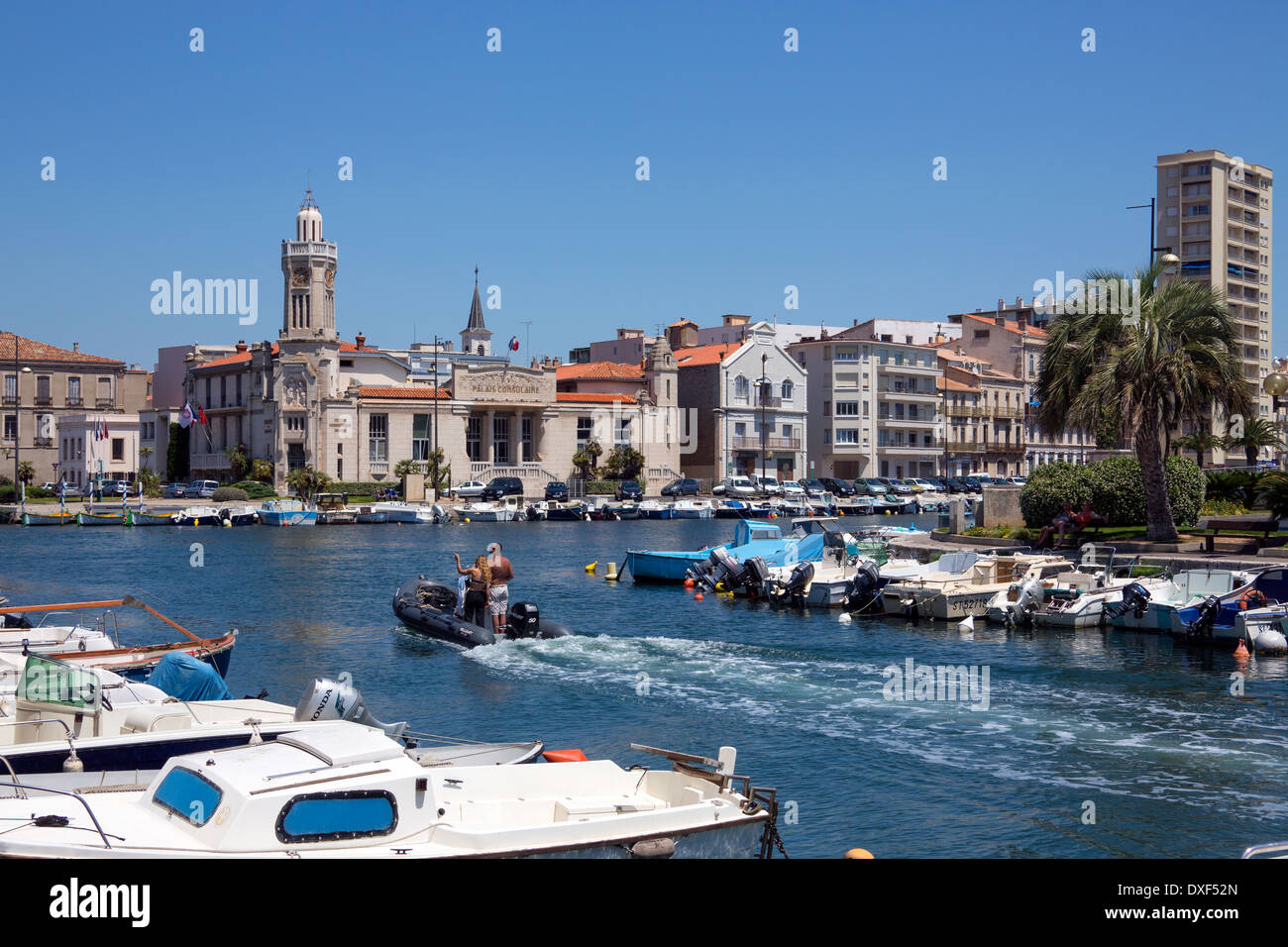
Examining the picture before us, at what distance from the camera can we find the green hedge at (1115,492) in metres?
39.8

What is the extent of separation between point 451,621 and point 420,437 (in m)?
69.6

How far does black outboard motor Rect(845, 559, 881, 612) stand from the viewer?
116ft

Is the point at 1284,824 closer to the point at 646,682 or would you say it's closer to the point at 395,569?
the point at 646,682

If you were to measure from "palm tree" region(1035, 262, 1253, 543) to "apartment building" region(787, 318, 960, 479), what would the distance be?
71.7 m

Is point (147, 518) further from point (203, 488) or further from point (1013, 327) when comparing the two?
point (1013, 327)

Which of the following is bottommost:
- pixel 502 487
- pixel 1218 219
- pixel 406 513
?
pixel 406 513

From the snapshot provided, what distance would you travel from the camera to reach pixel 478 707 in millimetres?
21875

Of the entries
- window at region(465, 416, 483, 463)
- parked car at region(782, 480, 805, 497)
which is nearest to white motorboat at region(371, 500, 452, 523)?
window at region(465, 416, 483, 463)

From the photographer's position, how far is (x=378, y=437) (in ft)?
315

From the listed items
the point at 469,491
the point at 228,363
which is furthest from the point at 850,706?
the point at 228,363
